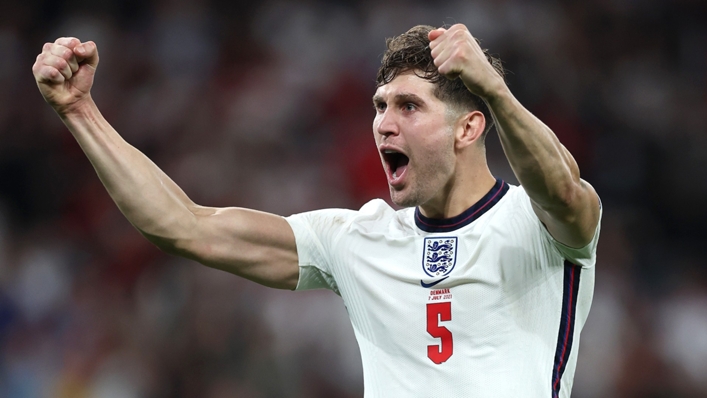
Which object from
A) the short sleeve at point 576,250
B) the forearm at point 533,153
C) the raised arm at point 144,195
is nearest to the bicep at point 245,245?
the raised arm at point 144,195

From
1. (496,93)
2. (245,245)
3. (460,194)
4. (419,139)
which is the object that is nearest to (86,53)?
(245,245)

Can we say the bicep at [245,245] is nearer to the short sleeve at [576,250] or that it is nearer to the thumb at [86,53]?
the thumb at [86,53]

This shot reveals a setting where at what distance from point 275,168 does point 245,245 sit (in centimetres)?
416

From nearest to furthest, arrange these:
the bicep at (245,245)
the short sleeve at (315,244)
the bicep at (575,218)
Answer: the bicep at (575,218) → the bicep at (245,245) → the short sleeve at (315,244)

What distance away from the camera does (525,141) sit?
2.74 m

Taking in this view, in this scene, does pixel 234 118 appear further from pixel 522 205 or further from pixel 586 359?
pixel 522 205

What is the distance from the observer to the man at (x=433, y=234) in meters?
2.93

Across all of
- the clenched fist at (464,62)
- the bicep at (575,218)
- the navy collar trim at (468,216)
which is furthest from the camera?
the navy collar trim at (468,216)

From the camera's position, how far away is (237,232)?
11.1ft

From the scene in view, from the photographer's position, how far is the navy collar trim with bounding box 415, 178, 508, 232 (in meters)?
3.46

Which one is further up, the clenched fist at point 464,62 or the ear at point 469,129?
the clenched fist at point 464,62

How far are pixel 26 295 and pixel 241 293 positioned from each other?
189cm

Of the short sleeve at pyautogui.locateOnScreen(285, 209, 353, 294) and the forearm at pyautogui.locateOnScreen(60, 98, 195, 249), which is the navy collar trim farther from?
the forearm at pyautogui.locateOnScreen(60, 98, 195, 249)

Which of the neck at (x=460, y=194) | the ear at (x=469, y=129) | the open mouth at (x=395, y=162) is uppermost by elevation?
the ear at (x=469, y=129)
